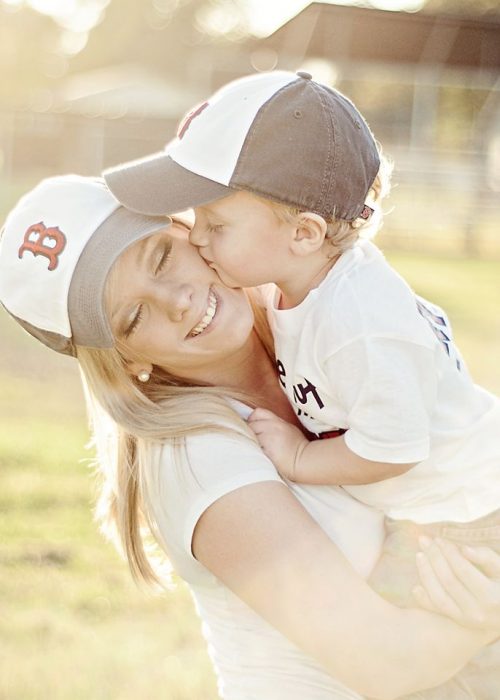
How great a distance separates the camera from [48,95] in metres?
47.7

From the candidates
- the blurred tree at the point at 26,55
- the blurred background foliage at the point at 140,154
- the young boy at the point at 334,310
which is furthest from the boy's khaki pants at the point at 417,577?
the blurred tree at the point at 26,55

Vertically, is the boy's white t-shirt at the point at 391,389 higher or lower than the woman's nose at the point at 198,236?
lower

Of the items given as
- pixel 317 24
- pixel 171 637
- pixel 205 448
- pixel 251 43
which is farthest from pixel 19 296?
pixel 251 43

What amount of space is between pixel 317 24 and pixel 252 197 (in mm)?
23273

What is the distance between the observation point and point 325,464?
2416 millimetres

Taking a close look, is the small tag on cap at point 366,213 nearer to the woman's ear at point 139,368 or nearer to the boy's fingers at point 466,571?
the woman's ear at point 139,368

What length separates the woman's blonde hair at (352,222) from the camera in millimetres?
2453

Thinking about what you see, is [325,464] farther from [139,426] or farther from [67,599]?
[67,599]

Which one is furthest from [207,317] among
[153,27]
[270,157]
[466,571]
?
[153,27]

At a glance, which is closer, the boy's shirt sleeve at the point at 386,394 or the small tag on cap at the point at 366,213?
the boy's shirt sleeve at the point at 386,394

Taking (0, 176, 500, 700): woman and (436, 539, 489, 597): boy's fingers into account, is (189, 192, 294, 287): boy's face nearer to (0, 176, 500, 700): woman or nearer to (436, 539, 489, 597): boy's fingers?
(0, 176, 500, 700): woman

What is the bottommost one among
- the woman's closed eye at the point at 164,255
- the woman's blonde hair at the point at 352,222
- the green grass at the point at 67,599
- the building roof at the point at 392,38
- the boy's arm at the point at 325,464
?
the green grass at the point at 67,599

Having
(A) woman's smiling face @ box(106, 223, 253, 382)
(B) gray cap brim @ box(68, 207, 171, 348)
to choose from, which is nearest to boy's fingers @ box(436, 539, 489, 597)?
(A) woman's smiling face @ box(106, 223, 253, 382)

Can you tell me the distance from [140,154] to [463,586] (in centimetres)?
2727
